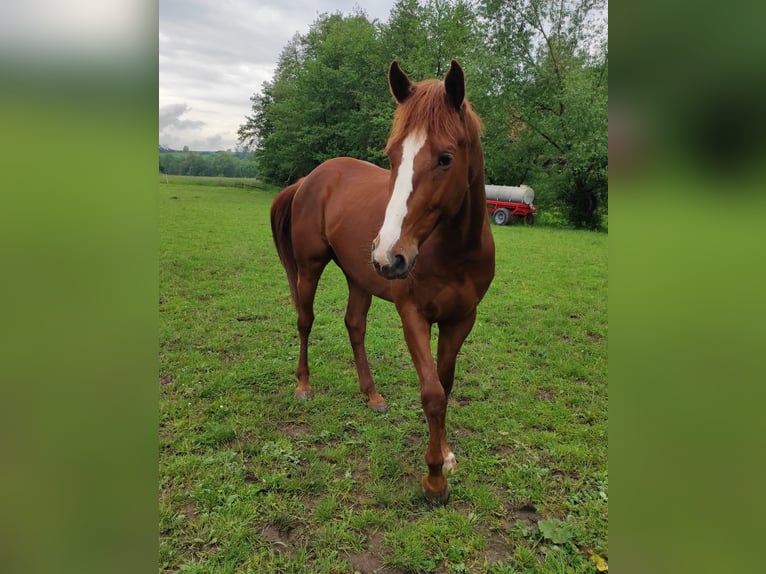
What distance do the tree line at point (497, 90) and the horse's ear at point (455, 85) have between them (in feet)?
35.6

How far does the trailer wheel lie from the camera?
17.6 m

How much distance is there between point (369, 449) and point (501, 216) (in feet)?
53.4

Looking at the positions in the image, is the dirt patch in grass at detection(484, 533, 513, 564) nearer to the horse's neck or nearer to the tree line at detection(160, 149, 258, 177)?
the horse's neck

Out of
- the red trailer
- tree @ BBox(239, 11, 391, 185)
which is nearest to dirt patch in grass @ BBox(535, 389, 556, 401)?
the red trailer

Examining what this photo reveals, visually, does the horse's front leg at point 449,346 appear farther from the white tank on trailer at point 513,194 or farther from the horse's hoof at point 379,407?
the white tank on trailer at point 513,194

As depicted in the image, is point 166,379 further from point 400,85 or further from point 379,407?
point 400,85

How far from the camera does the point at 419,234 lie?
1887 millimetres

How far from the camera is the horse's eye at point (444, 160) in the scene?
189 centimetres

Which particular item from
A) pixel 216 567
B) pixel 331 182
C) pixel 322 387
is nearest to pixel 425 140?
pixel 331 182

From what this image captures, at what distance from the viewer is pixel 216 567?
1.93 meters

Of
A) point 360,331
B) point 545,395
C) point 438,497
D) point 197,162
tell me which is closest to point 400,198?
point 438,497
